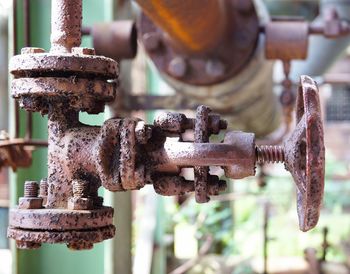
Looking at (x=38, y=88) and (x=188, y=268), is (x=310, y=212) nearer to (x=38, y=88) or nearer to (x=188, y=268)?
(x=38, y=88)

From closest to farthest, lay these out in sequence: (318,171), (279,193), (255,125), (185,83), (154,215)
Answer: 1. (318,171)
2. (185,83)
3. (255,125)
4. (154,215)
5. (279,193)

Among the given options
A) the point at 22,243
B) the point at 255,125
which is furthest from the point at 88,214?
the point at 255,125

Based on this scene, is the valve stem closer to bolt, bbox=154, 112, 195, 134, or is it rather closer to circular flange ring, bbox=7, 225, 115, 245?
bolt, bbox=154, 112, 195, 134

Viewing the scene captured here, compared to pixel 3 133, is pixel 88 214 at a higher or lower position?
lower

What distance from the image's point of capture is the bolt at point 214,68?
202 centimetres

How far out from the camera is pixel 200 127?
975mm

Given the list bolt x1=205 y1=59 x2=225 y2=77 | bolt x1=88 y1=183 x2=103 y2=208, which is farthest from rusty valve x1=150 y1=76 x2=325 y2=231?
bolt x1=205 y1=59 x2=225 y2=77

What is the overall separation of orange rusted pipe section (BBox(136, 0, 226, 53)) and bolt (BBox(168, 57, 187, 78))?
7 centimetres

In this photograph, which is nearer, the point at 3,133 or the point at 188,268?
A: the point at 3,133

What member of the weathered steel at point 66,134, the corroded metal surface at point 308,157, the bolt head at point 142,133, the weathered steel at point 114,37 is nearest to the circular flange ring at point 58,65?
the weathered steel at point 66,134

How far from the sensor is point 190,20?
150 centimetres

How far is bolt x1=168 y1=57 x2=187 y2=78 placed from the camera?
6.68 feet

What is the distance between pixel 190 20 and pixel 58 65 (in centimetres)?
63

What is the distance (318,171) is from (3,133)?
0.91 m
